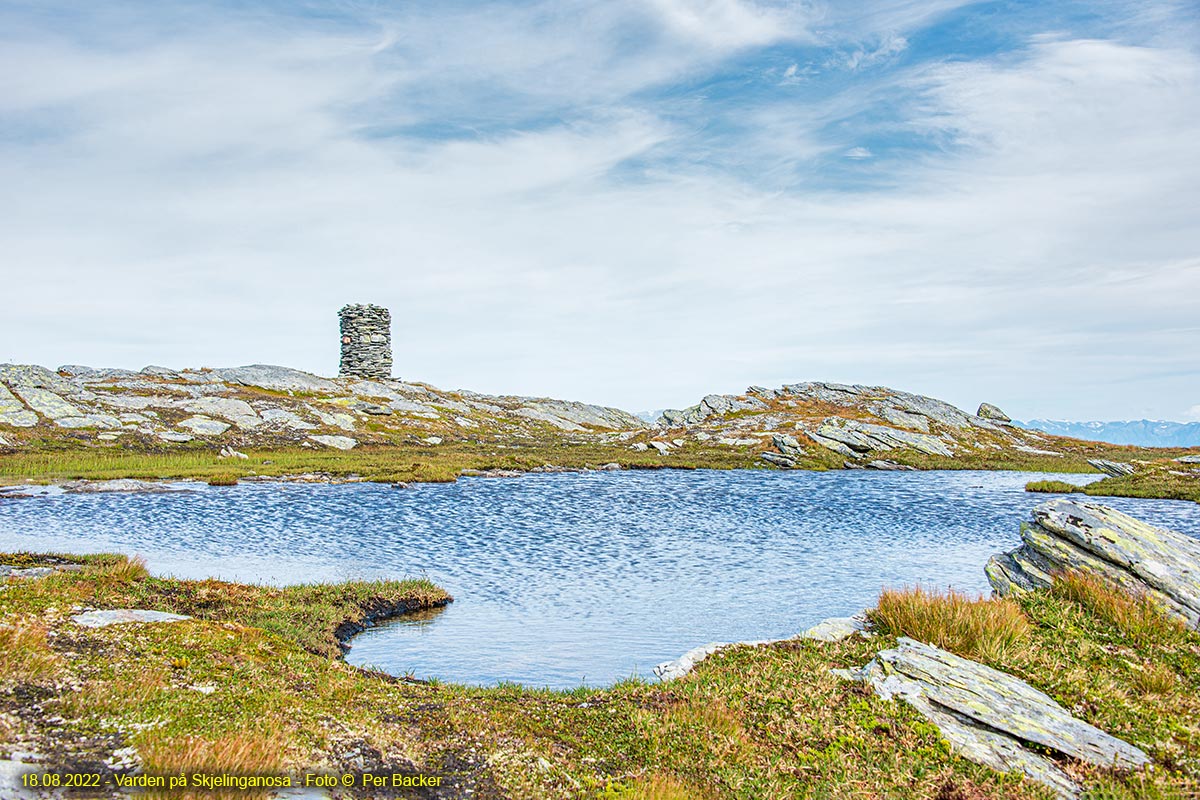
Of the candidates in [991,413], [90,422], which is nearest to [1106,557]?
[90,422]

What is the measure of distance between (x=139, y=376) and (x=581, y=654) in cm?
13735

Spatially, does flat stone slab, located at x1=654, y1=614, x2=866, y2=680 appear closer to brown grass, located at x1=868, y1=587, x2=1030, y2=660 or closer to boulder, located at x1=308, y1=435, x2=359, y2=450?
brown grass, located at x1=868, y1=587, x2=1030, y2=660

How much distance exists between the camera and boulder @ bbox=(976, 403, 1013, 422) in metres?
147

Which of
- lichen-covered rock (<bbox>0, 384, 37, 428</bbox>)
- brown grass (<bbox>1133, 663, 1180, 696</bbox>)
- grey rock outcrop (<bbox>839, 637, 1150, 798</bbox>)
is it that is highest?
lichen-covered rock (<bbox>0, 384, 37, 428</bbox>)

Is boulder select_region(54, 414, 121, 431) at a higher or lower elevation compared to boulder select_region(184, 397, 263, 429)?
lower

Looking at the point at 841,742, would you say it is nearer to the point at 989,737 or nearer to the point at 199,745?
the point at 989,737

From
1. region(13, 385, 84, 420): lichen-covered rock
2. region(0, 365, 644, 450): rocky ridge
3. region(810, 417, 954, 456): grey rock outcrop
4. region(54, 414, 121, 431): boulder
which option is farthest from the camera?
region(810, 417, 954, 456): grey rock outcrop

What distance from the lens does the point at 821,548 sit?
35781 mm

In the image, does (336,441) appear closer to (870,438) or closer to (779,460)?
(779,460)

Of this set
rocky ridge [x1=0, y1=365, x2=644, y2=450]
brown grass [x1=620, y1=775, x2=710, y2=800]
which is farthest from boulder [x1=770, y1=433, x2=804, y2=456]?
brown grass [x1=620, y1=775, x2=710, y2=800]

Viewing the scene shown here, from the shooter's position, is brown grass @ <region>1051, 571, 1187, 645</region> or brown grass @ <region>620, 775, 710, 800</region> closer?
brown grass @ <region>620, 775, 710, 800</region>

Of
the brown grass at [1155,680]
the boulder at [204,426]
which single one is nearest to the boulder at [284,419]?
the boulder at [204,426]

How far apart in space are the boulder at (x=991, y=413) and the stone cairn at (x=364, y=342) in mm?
128564

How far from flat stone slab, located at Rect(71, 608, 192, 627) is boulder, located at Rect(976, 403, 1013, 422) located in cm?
15769
